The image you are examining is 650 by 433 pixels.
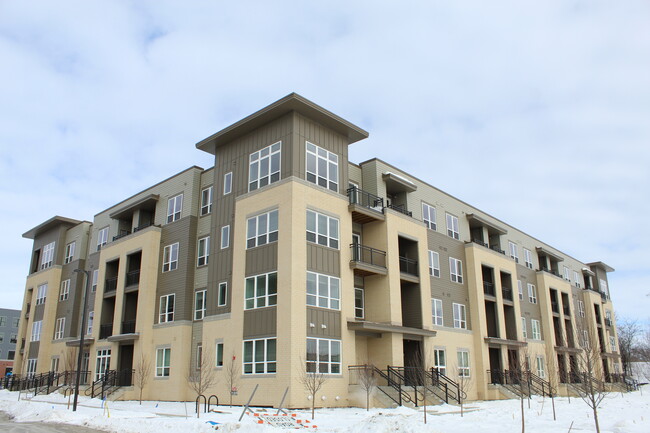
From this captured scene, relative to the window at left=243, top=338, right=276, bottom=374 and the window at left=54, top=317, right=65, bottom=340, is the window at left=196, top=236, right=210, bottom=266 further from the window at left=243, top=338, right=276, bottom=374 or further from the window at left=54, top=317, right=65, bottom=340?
the window at left=54, top=317, right=65, bottom=340

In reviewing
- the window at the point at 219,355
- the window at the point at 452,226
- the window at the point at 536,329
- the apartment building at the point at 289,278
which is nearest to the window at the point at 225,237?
the apartment building at the point at 289,278

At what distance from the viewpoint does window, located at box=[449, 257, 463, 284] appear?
41.5 m

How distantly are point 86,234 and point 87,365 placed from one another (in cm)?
1280

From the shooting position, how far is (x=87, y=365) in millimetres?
42344

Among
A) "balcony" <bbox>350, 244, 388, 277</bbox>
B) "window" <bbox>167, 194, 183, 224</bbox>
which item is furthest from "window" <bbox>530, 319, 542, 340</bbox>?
"window" <bbox>167, 194, 183, 224</bbox>

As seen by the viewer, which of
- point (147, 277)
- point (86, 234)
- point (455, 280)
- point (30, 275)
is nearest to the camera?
point (147, 277)

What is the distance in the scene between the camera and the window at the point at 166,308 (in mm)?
36188

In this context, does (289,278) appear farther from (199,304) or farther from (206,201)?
(206,201)

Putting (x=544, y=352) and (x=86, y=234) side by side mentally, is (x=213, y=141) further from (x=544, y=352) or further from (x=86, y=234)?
(x=544, y=352)

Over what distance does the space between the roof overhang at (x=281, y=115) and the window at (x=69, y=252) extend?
21647 millimetres

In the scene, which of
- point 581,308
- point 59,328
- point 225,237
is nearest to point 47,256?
point 59,328

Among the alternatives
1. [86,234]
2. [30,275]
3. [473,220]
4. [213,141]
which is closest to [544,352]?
[473,220]

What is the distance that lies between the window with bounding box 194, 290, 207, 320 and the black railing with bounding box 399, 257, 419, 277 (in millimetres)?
13056

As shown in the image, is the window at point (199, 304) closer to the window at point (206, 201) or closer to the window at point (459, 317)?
the window at point (206, 201)
